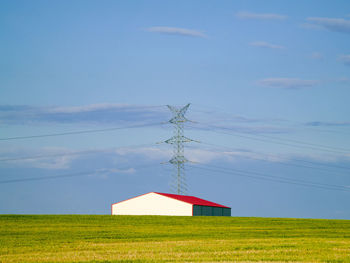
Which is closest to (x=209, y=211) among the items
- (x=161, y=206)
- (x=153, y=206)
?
(x=161, y=206)

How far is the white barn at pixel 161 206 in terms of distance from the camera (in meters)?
82.4

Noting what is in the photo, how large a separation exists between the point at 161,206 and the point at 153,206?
159 centimetres

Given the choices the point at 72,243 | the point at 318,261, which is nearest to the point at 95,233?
the point at 72,243

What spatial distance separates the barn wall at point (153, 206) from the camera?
82375 mm

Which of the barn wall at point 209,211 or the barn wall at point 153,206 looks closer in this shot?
the barn wall at point 153,206

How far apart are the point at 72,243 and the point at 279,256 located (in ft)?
43.2

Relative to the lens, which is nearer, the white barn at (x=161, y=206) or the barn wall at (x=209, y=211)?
the white barn at (x=161, y=206)

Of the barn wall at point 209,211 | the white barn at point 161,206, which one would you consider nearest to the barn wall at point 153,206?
the white barn at point 161,206

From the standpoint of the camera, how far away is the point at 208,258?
2078 cm

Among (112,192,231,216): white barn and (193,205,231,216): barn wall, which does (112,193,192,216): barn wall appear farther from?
(193,205,231,216): barn wall

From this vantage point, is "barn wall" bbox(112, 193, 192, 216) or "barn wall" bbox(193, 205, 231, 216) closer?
"barn wall" bbox(112, 193, 192, 216)

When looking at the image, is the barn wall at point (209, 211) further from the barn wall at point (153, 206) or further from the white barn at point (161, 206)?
the barn wall at point (153, 206)

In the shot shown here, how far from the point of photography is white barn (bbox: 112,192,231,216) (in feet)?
270

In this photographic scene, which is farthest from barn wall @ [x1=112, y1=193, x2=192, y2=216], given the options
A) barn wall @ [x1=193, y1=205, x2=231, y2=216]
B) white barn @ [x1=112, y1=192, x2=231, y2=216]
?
barn wall @ [x1=193, y1=205, x2=231, y2=216]
